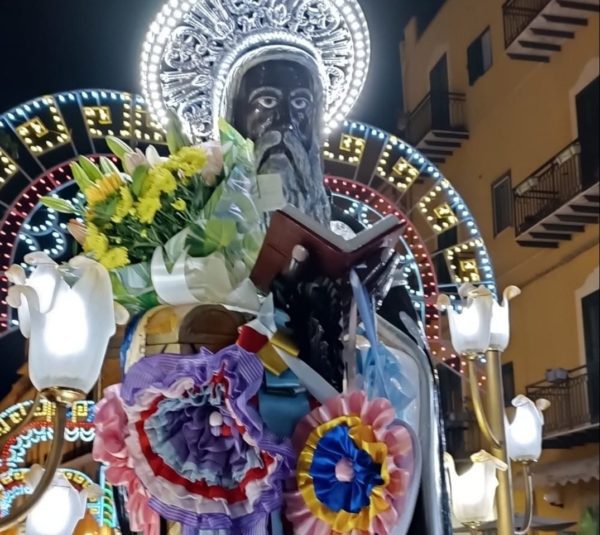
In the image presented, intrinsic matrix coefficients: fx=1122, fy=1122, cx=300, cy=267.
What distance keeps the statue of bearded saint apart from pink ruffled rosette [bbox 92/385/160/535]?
1.62 feet

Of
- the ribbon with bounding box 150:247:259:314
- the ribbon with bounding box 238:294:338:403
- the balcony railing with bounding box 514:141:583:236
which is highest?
the balcony railing with bounding box 514:141:583:236

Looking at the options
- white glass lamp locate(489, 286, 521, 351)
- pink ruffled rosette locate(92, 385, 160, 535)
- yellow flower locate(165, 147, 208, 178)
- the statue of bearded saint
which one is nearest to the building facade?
white glass lamp locate(489, 286, 521, 351)

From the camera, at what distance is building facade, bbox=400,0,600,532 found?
6.95 meters

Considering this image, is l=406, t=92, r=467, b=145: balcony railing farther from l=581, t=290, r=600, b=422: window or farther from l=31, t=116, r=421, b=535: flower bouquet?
l=31, t=116, r=421, b=535: flower bouquet

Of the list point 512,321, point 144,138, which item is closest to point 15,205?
point 144,138

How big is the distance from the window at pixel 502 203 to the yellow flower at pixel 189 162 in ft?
21.5

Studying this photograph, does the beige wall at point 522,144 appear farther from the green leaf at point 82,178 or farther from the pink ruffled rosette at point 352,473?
the pink ruffled rosette at point 352,473

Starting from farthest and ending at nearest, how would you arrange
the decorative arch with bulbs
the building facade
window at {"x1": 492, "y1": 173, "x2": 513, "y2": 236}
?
1. window at {"x1": 492, "y1": 173, "x2": 513, "y2": 236}
2. the building facade
3. the decorative arch with bulbs

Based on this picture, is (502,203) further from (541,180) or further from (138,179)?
(138,179)

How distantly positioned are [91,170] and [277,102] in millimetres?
337

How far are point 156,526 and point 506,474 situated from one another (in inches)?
46.5

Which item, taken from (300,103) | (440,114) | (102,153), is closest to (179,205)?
(300,103)

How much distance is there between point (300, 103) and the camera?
1.65 meters

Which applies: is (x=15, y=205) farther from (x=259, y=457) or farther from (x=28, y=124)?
(x=259, y=457)
